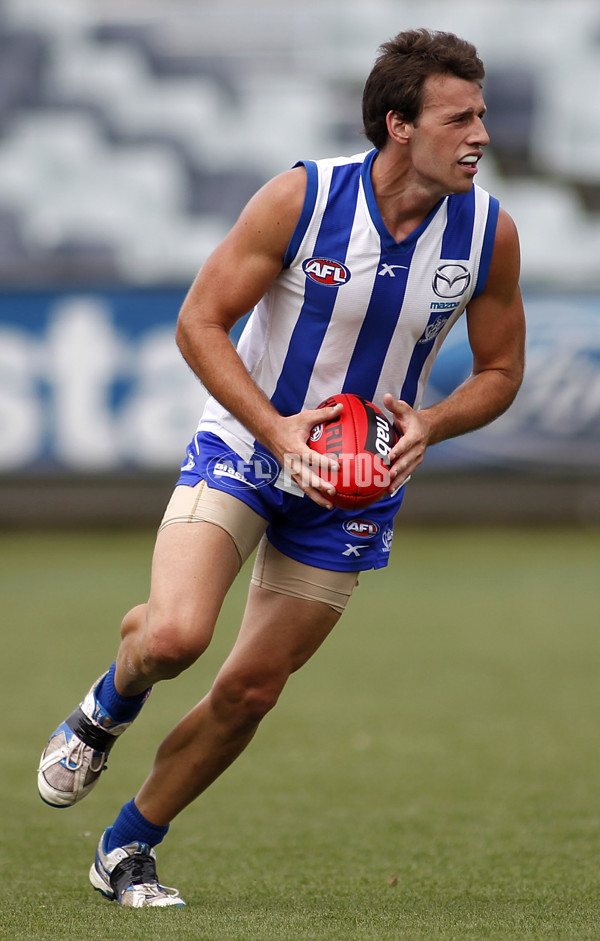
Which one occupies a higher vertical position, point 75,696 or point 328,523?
point 328,523

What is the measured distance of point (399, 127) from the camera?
3465 millimetres

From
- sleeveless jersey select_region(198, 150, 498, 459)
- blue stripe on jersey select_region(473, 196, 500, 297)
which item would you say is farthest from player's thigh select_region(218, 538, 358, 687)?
blue stripe on jersey select_region(473, 196, 500, 297)

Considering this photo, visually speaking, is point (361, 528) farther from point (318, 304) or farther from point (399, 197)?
point (399, 197)

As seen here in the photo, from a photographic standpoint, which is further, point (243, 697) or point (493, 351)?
point (493, 351)

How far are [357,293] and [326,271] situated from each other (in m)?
0.11

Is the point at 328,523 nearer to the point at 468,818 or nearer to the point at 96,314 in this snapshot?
→ the point at 468,818

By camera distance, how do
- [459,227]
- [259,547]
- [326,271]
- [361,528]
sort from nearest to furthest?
[326,271] < [459,227] < [361,528] < [259,547]

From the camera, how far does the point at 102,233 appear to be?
12.9 metres

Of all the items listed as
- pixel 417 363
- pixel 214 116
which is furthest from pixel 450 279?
pixel 214 116

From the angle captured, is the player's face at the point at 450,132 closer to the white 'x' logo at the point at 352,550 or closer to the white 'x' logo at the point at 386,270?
the white 'x' logo at the point at 386,270

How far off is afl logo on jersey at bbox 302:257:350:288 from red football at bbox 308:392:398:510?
0.36 m

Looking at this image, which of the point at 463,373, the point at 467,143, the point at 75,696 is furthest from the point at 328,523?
the point at 463,373

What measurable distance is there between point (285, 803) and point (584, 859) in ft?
4.06

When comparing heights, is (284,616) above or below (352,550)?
below
